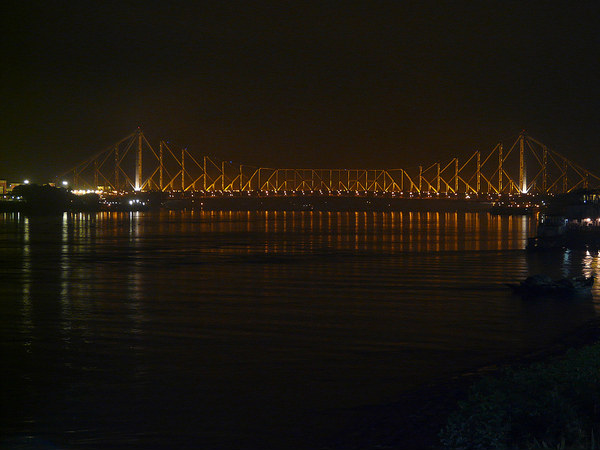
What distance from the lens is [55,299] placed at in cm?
1493

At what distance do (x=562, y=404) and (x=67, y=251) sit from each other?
2529 cm

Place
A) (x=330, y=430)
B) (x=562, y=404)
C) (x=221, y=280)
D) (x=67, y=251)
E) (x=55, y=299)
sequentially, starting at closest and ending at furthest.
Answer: (x=562, y=404) → (x=330, y=430) → (x=55, y=299) → (x=221, y=280) → (x=67, y=251)

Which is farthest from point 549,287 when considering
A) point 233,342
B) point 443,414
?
point 443,414

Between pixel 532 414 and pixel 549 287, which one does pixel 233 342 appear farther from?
pixel 549 287

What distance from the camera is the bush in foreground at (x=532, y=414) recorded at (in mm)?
5488

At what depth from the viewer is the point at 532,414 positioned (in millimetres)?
5777

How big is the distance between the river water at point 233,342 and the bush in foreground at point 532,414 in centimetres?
129

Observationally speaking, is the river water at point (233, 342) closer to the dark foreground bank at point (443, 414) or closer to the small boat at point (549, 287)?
the dark foreground bank at point (443, 414)

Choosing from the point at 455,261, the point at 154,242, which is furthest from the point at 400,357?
the point at 154,242

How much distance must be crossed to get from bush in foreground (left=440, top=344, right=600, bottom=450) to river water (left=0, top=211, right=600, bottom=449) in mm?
1287

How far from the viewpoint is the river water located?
691 centimetres

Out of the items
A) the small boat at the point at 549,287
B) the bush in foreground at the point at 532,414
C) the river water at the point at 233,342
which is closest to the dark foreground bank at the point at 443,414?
the bush in foreground at the point at 532,414

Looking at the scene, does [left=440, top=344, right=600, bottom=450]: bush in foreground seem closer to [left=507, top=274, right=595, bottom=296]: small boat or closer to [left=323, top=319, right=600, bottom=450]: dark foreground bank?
[left=323, top=319, right=600, bottom=450]: dark foreground bank

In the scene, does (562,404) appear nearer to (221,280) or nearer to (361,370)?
(361,370)
